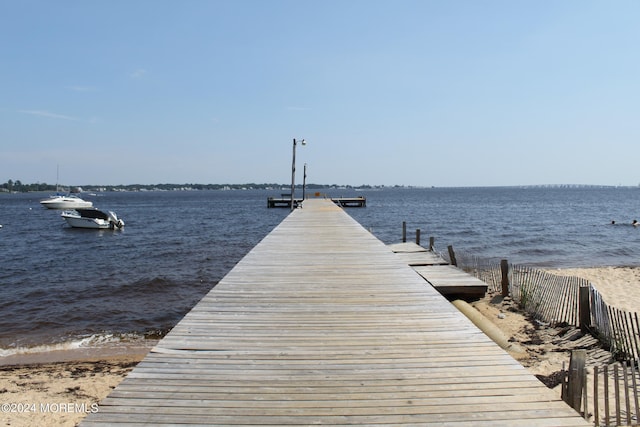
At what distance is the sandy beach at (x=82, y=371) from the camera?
6.20 m

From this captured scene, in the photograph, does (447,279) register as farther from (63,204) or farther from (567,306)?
(63,204)

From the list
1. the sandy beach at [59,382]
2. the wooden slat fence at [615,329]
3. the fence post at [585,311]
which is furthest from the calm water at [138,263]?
the wooden slat fence at [615,329]

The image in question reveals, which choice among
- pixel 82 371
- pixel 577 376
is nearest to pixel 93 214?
pixel 82 371

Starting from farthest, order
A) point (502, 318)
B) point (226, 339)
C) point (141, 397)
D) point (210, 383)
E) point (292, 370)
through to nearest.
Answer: point (502, 318), point (226, 339), point (292, 370), point (210, 383), point (141, 397)

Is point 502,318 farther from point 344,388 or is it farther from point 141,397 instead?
point 141,397

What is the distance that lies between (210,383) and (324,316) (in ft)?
6.95

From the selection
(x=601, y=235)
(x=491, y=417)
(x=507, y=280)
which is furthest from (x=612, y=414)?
(x=601, y=235)

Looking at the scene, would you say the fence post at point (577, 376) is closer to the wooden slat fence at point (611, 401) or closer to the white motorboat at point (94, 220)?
the wooden slat fence at point (611, 401)

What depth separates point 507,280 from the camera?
11766 mm

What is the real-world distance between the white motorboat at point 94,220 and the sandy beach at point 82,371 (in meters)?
31.9

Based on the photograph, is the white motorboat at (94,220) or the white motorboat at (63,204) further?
the white motorboat at (63,204)

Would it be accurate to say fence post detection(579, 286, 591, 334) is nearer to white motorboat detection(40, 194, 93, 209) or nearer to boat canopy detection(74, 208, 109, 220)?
boat canopy detection(74, 208, 109, 220)

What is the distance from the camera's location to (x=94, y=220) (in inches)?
1512

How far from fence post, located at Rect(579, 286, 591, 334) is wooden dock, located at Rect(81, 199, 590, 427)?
3.35 meters
